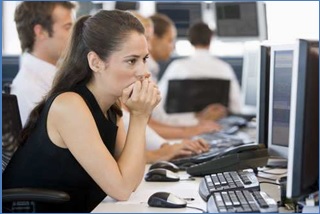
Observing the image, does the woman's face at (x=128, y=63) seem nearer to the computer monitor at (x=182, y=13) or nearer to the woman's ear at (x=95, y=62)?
the woman's ear at (x=95, y=62)

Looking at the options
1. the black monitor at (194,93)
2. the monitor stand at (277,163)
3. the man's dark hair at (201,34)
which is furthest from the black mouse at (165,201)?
the man's dark hair at (201,34)

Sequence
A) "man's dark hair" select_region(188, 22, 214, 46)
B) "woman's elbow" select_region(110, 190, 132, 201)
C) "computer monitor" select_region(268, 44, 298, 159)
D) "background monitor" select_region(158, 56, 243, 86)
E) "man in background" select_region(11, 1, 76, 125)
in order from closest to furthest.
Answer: "woman's elbow" select_region(110, 190, 132, 201) < "computer monitor" select_region(268, 44, 298, 159) < "man in background" select_region(11, 1, 76, 125) < "man's dark hair" select_region(188, 22, 214, 46) < "background monitor" select_region(158, 56, 243, 86)

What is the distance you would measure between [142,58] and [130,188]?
0.43 m

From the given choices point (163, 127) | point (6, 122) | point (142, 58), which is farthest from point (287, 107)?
point (163, 127)

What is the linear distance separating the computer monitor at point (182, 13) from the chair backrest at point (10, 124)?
4.21m

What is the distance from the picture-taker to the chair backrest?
2.46 m

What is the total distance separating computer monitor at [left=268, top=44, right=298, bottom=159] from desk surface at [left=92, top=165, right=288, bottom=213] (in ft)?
0.67

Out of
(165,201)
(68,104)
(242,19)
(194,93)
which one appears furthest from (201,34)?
(165,201)

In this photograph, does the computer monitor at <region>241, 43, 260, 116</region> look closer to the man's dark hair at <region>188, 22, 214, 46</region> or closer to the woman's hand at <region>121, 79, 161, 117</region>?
the man's dark hair at <region>188, 22, 214, 46</region>

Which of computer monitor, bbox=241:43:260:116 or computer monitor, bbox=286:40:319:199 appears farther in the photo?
computer monitor, bbox=241:43:260:116

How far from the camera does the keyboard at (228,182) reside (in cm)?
185

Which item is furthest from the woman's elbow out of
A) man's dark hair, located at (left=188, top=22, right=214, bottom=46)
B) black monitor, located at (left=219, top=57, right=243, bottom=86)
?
black monitor, located at (left=219, top=57, right=243, bottom=86)

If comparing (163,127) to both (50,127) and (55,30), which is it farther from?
(50,127)

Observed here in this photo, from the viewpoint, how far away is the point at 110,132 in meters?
2.20
